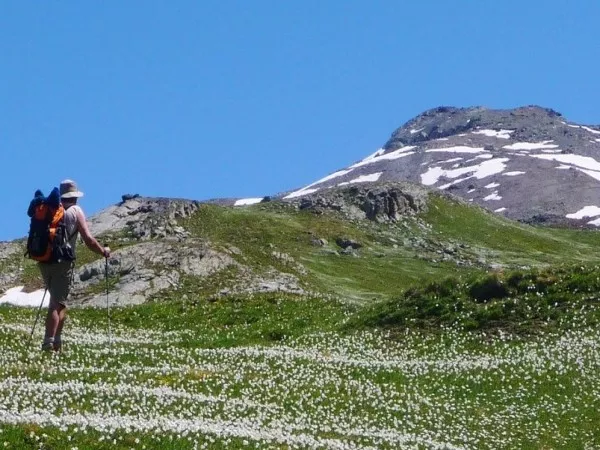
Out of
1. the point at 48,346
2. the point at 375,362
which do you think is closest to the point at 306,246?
the point at 375,362

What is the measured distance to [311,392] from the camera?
21.8 meters

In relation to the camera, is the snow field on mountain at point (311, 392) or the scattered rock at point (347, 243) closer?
the snow field on mountain at point (311, 392)

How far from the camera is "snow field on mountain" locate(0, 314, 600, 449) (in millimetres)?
15891

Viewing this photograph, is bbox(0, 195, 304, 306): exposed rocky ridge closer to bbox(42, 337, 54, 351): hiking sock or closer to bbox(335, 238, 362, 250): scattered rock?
bbox(335, 238, 362, 250): scattered rock

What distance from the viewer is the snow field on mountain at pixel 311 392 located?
15.9m

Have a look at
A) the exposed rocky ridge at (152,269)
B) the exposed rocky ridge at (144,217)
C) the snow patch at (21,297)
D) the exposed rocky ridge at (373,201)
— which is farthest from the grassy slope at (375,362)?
the exposed rocky ridge at (373,201)

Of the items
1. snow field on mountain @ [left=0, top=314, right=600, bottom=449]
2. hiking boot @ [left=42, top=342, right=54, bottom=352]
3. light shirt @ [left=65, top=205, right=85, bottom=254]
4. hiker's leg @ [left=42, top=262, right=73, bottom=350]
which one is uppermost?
light shirt @ [left=65, top=205, right=85, bottom=254]

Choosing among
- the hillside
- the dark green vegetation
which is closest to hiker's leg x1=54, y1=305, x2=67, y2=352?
the dark green vegetation

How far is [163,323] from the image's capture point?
129 feet

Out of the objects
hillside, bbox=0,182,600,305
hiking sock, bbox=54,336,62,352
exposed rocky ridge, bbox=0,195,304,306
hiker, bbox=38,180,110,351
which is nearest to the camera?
hiker, bbox=38,180,110,351

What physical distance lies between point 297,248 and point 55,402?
2505 inches

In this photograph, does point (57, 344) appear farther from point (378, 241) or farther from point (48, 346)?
point (378, 241)

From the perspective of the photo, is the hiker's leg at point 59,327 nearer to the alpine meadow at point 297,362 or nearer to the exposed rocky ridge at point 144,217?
the alpine meadow at point 297,362

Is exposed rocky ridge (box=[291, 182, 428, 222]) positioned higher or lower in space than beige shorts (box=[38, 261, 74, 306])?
higher
